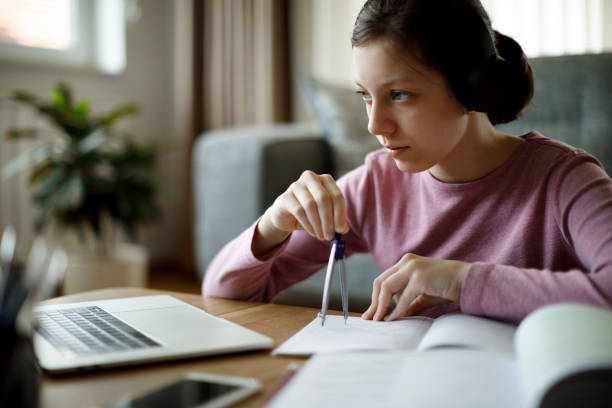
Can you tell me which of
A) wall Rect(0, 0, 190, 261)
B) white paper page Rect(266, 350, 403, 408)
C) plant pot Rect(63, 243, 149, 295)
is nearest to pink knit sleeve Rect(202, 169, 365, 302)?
white paper page Rect(266, 350, 403, 408)

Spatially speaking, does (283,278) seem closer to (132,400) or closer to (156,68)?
(132,400)

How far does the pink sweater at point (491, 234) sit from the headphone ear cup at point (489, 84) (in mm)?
134

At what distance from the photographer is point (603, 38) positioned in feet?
7.16

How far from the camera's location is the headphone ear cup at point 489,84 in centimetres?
74

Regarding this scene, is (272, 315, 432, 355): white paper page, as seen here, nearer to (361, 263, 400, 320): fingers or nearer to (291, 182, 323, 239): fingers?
(361, 263, 400, 320): fingers

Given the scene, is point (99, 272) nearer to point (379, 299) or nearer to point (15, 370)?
point (379, 299)

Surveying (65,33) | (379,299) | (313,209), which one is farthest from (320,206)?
(65,33)

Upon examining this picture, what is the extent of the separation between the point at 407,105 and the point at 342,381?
417mm

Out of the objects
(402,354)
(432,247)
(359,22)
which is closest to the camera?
(402,354)

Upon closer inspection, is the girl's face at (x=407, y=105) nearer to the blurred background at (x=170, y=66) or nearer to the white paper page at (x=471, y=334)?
the white paper page at (x=471, y=334)

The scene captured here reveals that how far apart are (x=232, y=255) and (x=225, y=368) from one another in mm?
372

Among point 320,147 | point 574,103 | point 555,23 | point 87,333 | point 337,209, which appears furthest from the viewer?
point 555,23

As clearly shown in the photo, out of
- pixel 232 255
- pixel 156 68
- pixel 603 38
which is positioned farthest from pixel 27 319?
pixel 156 68

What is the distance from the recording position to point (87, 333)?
0.61 meters
